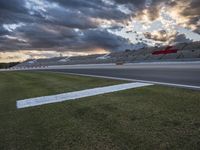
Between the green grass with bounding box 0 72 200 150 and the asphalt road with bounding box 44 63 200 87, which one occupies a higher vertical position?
the green grass with bounding box 0 72 200 150

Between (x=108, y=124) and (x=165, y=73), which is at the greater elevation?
(x=108, y=124)

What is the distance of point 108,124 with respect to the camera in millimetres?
5203

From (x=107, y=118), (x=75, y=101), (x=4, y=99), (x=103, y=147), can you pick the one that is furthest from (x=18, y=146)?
(x=4, y=99)

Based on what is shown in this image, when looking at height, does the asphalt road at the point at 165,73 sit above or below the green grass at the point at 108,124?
below

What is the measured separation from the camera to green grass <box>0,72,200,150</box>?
4.21m

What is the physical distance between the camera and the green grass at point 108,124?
13.8ft

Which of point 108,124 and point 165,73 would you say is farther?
point 165,73

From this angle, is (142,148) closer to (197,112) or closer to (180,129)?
(180,129)

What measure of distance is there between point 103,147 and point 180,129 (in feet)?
5.29

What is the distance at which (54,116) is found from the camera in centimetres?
614

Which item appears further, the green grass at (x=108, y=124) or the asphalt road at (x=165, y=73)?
the asphalt road at (x=165, y=73)

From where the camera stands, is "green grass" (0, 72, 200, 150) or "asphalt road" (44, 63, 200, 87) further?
"asphalt road" (44, 63, 200, 87)

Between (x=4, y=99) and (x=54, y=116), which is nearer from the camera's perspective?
(x=54, y=116)

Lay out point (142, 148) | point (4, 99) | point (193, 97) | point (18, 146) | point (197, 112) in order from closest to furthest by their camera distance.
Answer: point (142, 148) → point (18, 146) → point (197, 112) → point (193, 97) → point (4, 99)
